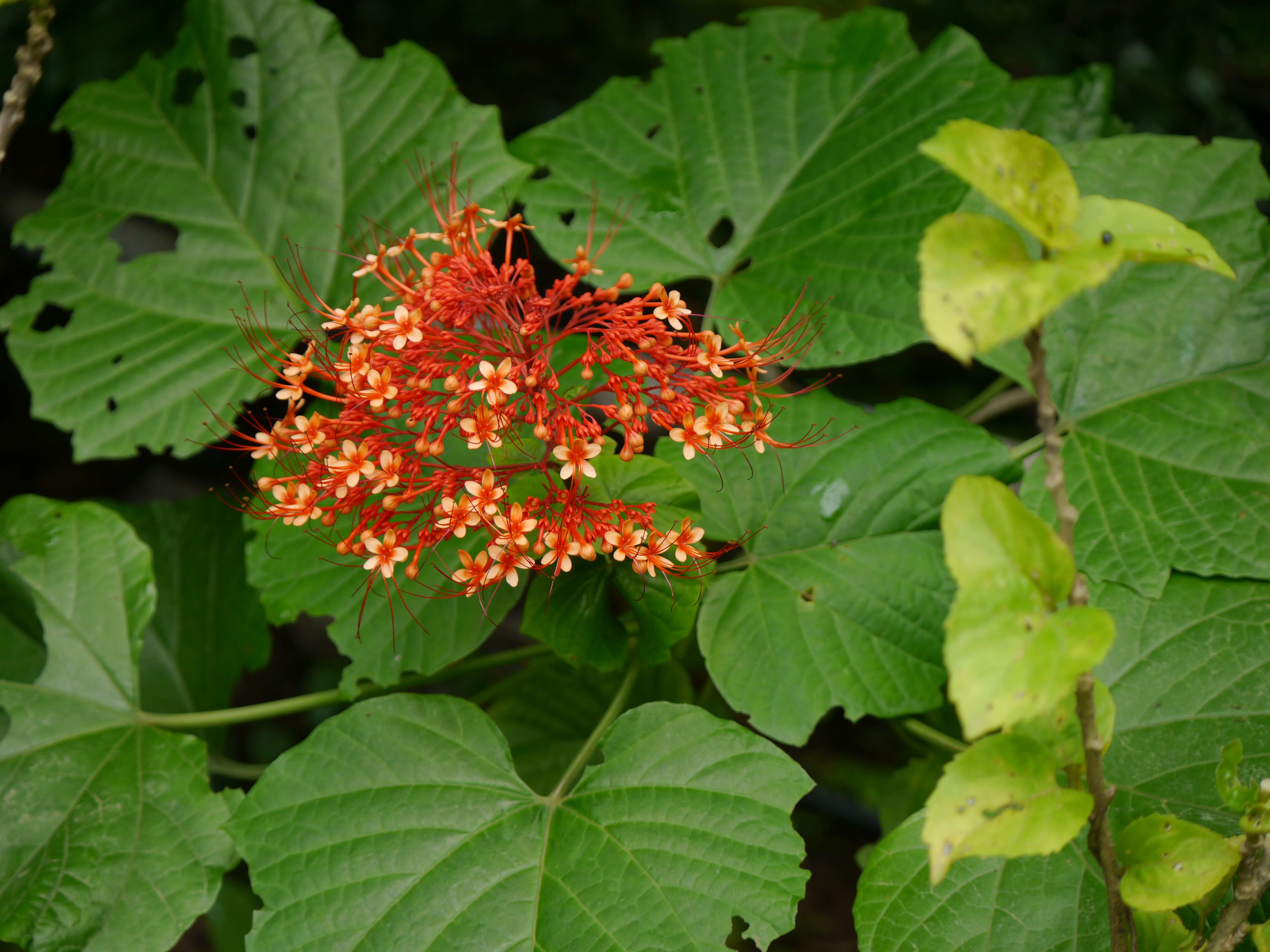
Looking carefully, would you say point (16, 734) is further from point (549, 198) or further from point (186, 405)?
point (549, 198)

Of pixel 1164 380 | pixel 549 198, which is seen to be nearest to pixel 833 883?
pixel 1164 380

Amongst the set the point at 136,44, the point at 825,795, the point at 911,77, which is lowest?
the point at 825,795

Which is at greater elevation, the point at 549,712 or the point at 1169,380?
the point at 1169,380

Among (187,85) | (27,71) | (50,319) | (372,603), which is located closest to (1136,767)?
(372,603)

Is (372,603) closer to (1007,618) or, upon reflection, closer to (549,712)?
(549,712)

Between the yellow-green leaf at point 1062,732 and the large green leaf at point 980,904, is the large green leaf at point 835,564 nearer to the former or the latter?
the large green leaf at point 980,904

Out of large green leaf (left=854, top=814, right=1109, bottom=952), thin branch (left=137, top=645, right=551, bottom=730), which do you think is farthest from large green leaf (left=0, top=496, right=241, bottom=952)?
large green leaf (left=854, top=814, right=1109, bottom=952)
